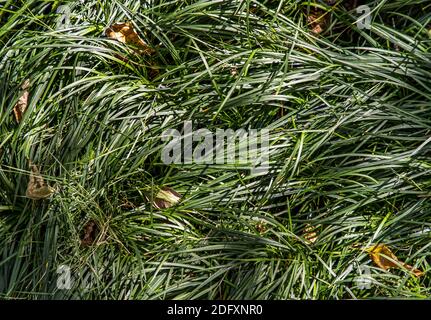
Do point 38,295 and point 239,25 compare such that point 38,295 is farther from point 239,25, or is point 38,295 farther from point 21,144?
point 239,25

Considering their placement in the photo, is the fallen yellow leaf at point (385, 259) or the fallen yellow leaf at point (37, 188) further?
the fallen yellow leaf at point (37, 188)

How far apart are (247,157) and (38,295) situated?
938 millimetres

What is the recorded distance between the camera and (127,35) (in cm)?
326

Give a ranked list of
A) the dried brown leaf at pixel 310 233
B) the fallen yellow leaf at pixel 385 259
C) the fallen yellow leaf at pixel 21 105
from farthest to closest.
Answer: the fallen yellow leaf at pixel 21 105, the dried brown leaf at pixel 310 233, the fallen yellow leaf at pixel 385 259

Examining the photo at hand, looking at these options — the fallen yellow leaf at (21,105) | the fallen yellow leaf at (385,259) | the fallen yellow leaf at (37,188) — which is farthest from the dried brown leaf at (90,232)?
the fallen yellow leaf at (385,259)

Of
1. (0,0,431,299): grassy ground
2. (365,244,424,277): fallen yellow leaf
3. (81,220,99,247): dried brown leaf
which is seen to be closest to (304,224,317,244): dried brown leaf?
(0,0,431,299): grassy ground

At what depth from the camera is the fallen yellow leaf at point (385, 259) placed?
285 cm

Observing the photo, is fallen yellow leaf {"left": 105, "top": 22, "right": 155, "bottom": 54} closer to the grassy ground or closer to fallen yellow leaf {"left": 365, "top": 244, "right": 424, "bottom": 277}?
the grassy ground

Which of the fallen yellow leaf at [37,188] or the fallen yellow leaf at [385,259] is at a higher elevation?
the fallen yellow leaf at [37,188]

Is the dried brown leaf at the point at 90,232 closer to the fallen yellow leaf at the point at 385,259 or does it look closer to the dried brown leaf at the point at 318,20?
the fallen yellow leaf at the point at 385,259

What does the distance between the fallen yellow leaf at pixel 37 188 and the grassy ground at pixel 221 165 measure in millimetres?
30

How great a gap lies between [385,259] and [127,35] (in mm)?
1365

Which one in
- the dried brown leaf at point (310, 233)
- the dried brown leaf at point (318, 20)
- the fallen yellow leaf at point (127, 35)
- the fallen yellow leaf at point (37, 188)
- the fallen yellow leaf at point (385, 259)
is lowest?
the dried brown leaf at point (310, 233)

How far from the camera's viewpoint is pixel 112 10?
3.30m
